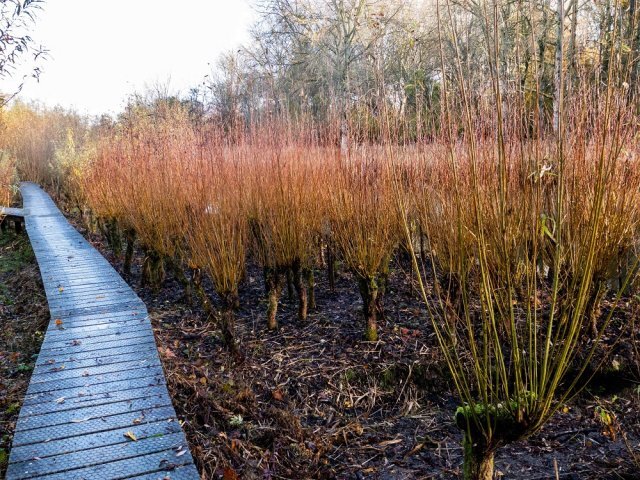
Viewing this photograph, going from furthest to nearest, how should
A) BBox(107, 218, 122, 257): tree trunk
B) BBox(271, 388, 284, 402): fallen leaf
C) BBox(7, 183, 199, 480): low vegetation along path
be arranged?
BBox(107, 218, 122, 257): tree trunk
BBox(271, 388, 284, 402): fallen leaf
BBox(7, 183, 199, 480): low vegetation along path

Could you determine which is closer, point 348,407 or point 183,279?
point 348,407

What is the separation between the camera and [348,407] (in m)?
3.82

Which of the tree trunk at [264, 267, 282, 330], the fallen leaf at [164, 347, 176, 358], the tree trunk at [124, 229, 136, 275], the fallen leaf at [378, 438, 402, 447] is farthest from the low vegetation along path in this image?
the tree trunk at [124, 229, 136, 275]

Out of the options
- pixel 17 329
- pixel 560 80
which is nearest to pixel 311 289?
pixel 17 329

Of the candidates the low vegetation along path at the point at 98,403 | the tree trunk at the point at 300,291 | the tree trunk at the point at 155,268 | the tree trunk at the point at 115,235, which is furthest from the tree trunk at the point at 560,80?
the tree trunk at the point at 115,235

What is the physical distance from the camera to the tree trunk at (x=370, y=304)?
14.6 feet

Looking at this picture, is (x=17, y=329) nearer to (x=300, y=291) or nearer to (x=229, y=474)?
(x=300, y=291)

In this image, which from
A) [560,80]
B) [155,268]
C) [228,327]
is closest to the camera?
[560,80]

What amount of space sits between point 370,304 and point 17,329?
12.0 ft

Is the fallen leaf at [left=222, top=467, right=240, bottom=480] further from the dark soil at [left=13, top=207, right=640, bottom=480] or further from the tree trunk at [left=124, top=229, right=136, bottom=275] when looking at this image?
the tree trunk at [left=124, top=229, right=136, bottom=275]

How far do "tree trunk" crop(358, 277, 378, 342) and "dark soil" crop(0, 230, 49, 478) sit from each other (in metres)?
2.66

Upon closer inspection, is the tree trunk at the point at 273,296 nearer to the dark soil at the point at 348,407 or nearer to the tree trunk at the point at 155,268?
the dark soil at the point at 348,407

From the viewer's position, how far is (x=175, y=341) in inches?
189

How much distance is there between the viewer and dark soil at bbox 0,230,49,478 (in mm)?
3506
